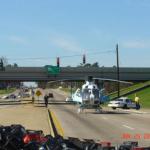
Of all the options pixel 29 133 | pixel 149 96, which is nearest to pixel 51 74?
pixel 149 96

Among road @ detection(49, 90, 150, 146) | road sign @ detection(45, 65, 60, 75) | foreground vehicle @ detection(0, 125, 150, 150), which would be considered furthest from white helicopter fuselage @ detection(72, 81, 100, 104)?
road sign @ detection(45, 65, 60, 75)

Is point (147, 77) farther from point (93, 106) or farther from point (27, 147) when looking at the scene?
point (27, 147)

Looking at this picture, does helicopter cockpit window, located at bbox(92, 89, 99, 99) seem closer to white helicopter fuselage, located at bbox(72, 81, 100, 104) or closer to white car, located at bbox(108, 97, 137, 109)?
white helicopter fuselage, located at bbox(72, 81, 100, 104)

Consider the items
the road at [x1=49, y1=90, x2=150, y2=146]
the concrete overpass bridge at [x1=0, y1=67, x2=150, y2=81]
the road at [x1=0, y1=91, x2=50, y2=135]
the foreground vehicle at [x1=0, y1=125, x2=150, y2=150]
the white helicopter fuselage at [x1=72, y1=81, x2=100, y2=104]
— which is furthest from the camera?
the concrete overpass bridge at [x1=0, y1=67, x2=150, y2=81]

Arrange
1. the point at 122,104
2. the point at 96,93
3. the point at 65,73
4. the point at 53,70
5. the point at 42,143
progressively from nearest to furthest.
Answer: the point at 42,143 < the point at 96,93 < the point at 122,104 < the point at 53,70 < the point at 65,73

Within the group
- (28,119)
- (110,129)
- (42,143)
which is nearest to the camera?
(42,143)

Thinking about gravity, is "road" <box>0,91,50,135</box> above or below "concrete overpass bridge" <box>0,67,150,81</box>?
below

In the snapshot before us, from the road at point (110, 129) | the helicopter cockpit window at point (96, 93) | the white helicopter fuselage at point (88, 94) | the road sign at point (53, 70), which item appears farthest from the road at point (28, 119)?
the road sign at point (53, 70)

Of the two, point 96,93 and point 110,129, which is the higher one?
point 96,93

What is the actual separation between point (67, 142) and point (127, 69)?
10904 cm

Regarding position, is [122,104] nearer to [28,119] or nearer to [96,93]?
[96,93]

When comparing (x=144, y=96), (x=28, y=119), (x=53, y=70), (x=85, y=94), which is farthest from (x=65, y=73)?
(x=28, y=119)

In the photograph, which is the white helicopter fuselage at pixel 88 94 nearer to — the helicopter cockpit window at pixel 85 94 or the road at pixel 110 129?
the helicopter cockpit window at pixel 85 94

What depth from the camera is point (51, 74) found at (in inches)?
4621
